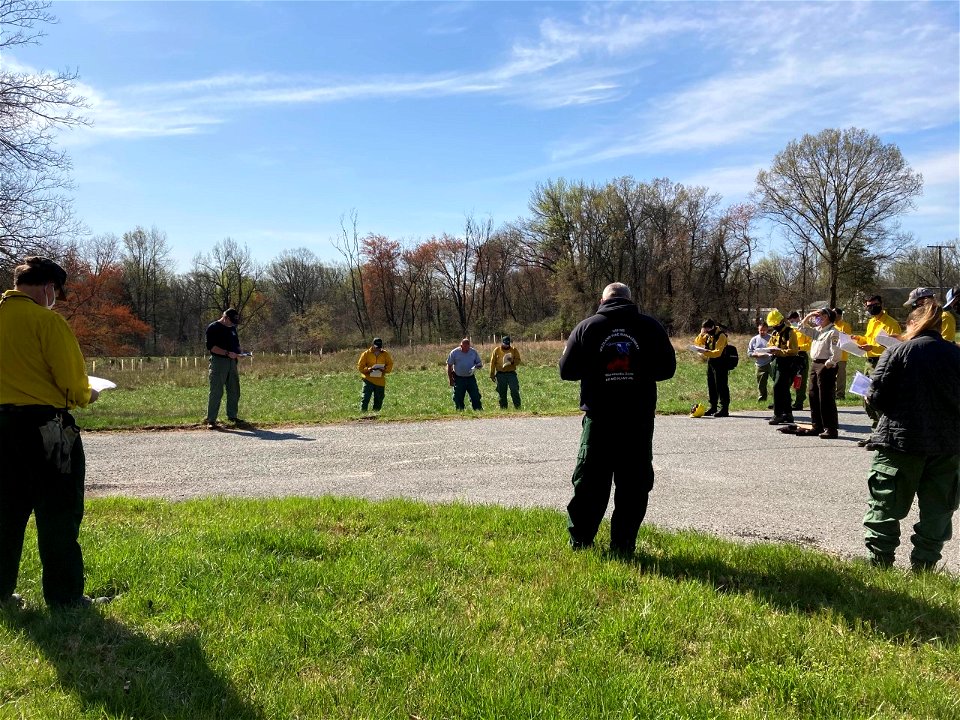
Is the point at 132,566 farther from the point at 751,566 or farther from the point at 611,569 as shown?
the point at 751,566

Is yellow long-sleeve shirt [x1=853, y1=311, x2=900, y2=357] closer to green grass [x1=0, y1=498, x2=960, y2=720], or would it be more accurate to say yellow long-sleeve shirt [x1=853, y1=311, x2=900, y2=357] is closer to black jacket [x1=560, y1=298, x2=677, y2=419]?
green grass [x1=0, y1=498, x2=960, y2=720]

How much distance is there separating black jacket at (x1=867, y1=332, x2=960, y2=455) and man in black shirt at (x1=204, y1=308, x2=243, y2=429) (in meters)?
10.4

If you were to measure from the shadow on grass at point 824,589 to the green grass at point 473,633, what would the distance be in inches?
0.6

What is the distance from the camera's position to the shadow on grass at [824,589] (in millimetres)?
3766

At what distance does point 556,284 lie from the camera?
65625mm

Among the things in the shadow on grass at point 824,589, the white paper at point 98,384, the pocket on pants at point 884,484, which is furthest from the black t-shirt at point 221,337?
the pocket on pants at point 884,484

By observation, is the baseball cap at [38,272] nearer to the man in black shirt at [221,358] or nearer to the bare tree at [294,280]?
the man in black shirt at [221,358]

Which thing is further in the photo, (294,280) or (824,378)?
(294,280)

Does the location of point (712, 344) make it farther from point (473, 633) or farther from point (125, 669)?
point (125, 669)

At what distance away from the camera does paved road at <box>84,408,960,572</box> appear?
648cm

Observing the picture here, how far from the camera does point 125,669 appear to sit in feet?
10.8

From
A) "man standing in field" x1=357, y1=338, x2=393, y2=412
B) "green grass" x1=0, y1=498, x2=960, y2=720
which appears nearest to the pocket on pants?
"green grass" x1=0, y1=498, x2=960, y2=720

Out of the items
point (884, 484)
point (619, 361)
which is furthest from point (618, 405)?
point (884, 484)

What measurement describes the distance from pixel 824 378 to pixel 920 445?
660cm
